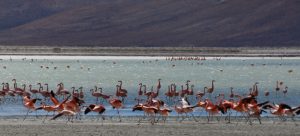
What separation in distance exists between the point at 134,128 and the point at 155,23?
369 feet

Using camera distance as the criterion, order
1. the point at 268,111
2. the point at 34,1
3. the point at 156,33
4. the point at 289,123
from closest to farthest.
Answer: the point at 289,123, the point at 268,111, the point at 156,33, the point at 34,1

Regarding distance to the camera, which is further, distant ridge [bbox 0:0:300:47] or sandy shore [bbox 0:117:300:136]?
distant ridge [bbox 0:0:300:47]

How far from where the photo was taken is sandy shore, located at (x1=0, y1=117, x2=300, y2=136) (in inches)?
839

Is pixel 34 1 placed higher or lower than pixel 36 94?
higher

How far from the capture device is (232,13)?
443ft

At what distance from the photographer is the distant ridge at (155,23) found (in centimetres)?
12600

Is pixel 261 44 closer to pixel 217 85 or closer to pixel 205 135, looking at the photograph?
pixel 217 85

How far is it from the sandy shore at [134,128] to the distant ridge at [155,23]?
9711 centimetres

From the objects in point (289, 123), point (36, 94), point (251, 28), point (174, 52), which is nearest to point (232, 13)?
point (251, 28)

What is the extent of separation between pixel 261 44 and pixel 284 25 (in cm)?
700

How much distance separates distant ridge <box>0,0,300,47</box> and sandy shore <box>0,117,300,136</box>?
3823 inches

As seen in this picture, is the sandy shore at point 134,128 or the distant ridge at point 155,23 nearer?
the sandy shore at point 134,128

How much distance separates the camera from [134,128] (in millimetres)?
22562

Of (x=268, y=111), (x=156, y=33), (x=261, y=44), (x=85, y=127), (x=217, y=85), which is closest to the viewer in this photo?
(x=85, y=127)
